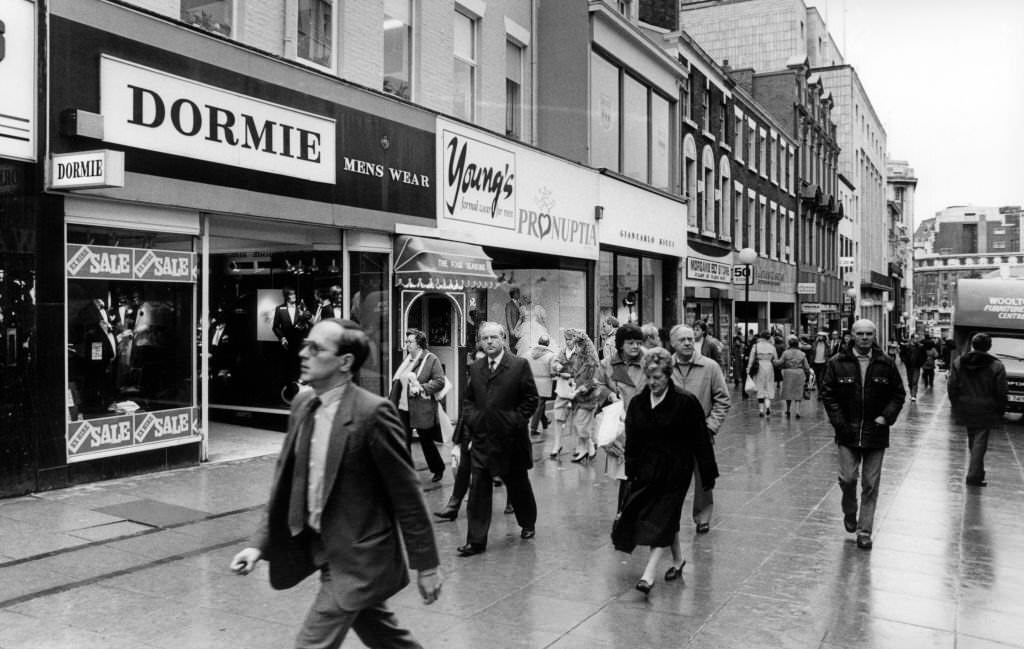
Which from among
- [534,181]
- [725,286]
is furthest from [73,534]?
[725,286]

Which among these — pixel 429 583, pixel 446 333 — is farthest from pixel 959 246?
pixel 429 583

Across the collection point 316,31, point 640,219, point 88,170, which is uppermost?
point 316,31

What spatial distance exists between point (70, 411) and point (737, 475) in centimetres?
751

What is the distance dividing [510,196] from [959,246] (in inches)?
6899

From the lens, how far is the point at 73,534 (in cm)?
712

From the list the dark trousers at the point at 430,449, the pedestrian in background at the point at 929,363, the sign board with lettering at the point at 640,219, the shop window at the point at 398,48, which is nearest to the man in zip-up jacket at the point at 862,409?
the dark trousers at the point at 430,449

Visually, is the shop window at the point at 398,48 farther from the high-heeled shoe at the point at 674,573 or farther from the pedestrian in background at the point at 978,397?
the high-heeled shoe at the point at 674,573

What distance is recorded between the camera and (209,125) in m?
10.1

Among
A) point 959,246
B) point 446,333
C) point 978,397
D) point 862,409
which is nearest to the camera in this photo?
point 862,409

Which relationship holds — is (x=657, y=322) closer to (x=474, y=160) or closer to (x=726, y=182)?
(x=726, y=182)

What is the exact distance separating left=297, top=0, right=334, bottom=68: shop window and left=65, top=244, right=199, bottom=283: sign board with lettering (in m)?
3.67

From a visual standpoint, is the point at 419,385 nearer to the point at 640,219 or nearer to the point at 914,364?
the point at 640,219

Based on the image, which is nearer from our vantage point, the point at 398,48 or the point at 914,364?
the point at 398,48

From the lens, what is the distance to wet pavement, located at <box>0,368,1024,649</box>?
16.7 ft
